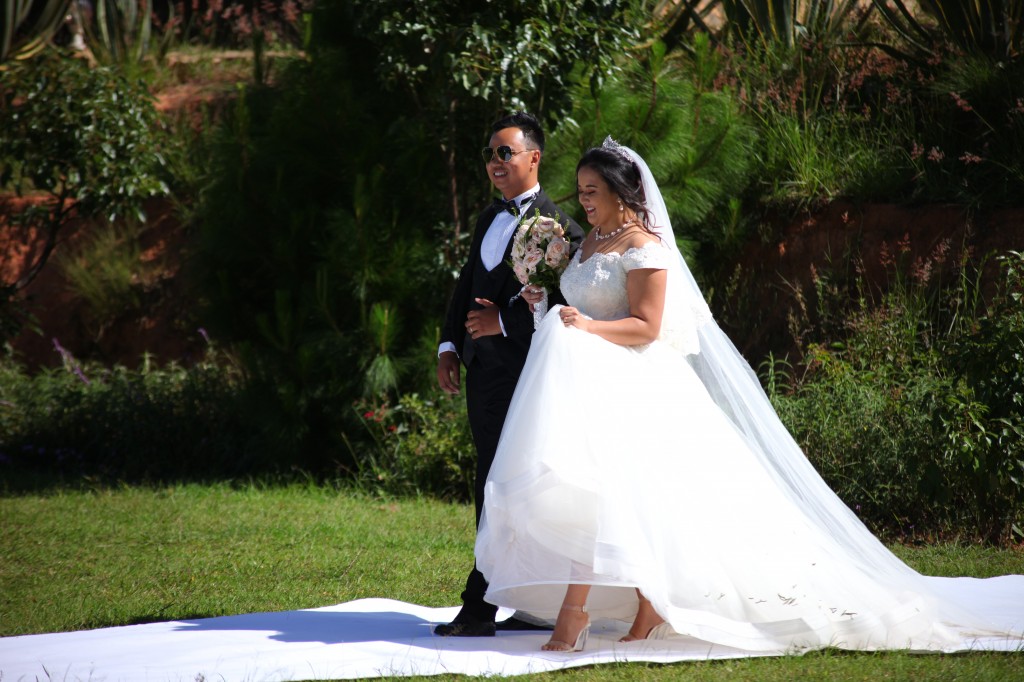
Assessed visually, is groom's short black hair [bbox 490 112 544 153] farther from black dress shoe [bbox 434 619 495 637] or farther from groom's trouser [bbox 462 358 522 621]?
black dress shoe [bbox 434 619 495 637]

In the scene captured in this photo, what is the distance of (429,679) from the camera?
336 cm

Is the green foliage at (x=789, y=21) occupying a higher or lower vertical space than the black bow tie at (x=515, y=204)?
higher

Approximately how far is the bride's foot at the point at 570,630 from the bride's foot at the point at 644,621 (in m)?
0.23

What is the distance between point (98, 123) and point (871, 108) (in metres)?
6.46

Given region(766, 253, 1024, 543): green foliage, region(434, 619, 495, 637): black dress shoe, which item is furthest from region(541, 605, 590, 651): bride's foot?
region(766, 253, 1024, 543): green foliage

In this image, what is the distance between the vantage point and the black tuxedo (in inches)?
158

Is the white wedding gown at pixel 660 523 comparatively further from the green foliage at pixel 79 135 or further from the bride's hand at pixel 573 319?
the green foliage at pixel 79 135

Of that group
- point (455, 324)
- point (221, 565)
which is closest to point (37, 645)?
point (221, 565)

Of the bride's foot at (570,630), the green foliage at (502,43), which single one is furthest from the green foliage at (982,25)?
the bride's foot at (570,630)

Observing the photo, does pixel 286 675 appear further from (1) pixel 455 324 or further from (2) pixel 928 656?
(2) pixel 928 656

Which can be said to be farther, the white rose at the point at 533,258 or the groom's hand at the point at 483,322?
the groom's hand at the point at 483,322

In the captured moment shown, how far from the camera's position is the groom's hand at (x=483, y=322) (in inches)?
158

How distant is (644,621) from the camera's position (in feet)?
12.5

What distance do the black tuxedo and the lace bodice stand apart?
0.42ft
